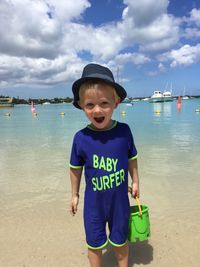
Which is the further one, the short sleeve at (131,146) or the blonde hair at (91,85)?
the short sleeve at (131,146)

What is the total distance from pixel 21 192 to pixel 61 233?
78.6 inches

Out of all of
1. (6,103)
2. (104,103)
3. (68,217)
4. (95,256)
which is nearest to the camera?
(104,103)

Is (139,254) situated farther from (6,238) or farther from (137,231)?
(6,238)

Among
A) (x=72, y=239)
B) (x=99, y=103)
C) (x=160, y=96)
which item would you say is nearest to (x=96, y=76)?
(x=99, y=103)

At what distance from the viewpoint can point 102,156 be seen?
2.30 m

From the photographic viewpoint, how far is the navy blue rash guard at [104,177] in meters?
2.30

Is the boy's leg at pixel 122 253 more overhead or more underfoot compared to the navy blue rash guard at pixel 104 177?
more underfoot

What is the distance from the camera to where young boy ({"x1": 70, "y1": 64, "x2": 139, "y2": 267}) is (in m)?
2.25

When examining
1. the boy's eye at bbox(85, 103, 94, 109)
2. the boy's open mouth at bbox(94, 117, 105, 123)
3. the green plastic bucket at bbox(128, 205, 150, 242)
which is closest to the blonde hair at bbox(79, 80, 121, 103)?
the boy's eye at bbox(85, 103, 94, 109)

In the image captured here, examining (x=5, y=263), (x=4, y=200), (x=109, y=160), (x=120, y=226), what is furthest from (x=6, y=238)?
(x=109, y=160)

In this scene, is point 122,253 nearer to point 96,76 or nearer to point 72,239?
point 72,239

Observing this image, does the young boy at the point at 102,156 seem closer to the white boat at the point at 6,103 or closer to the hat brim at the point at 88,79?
the hat brim at the point at 88,79

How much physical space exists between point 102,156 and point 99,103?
17.1 inches

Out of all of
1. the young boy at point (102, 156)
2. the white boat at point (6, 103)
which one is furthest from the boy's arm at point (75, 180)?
the white boat at point (6, 103)
